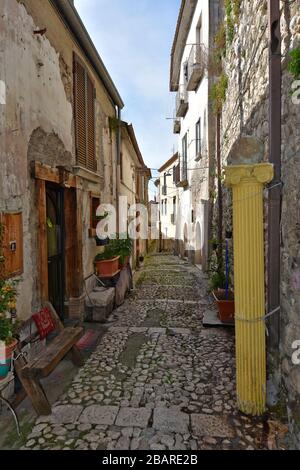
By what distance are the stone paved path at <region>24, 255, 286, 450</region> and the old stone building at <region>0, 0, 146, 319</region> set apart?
1229 millimetres

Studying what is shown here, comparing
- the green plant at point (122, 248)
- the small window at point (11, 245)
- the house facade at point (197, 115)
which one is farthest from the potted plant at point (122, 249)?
the small window at point (11, 245)

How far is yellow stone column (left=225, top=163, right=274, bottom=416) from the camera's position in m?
2.95

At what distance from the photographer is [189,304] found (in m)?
7.02

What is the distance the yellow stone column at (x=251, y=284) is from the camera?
2.95m

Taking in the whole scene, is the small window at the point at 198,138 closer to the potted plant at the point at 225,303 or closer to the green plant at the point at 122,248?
the green plant at the point at 122,248

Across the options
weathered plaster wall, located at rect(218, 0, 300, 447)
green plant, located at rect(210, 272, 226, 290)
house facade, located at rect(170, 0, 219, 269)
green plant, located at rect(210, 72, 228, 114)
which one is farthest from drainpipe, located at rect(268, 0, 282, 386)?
house facade, located at rect(170, 0, 219, 269)

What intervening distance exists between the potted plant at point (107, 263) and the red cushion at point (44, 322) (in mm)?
2743

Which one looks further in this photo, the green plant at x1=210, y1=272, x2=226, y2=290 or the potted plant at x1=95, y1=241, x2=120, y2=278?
the potted plant at x1=95, y1=241, x2=120, y2=278

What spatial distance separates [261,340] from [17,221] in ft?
9.38

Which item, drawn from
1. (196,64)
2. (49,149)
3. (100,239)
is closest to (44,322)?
(49,149)

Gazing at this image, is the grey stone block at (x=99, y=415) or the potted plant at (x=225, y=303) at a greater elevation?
the potted plant at (x=225, y=303)

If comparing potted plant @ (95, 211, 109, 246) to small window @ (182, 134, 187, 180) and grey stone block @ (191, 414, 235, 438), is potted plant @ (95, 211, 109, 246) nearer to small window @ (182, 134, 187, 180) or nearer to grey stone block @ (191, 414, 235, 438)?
grey stone block @ (191, 414, 235, 438)

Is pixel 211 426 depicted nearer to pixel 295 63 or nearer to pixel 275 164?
pixel 275 164

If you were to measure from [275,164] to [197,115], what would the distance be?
9396 mm
